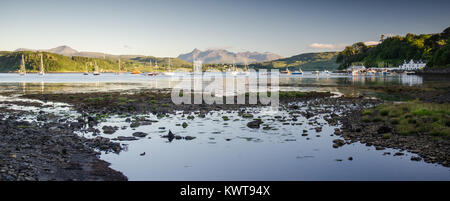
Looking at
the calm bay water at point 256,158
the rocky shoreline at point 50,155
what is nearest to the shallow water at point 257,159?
the calm bay water at point 256,158

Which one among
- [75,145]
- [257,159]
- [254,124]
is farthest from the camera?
[254,124]

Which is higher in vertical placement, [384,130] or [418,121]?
[418,121]

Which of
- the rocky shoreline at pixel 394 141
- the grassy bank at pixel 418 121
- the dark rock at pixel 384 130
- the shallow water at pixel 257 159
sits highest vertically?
the grassy bank at pixel 418 121

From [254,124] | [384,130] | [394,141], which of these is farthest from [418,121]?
[254,124]

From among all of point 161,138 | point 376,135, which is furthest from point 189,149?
point 376,135

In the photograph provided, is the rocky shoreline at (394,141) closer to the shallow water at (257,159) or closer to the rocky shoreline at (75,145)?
the rocky shoreline at (75,145)

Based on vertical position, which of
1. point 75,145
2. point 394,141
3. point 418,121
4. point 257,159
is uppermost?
point 418,121

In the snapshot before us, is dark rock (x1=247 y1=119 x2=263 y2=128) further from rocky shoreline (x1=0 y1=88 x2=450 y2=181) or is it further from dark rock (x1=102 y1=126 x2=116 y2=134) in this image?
dark rock (x1=102 y1=126 x2=116 y2=134)

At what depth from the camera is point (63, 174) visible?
44.8 ft

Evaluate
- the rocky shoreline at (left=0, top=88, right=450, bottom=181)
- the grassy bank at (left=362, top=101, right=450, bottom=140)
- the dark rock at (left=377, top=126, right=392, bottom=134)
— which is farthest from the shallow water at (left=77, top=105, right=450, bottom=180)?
the grassy bank at (left=362, top=101, right=450, bottom=140)

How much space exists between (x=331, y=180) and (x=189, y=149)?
9325mm

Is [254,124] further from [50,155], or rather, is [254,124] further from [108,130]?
[50,155]

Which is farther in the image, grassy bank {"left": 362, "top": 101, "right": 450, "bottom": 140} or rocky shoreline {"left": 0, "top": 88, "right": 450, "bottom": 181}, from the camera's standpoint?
grassy bank {"left": 362, "top": 101, "right": 450, "bottom": 140}
